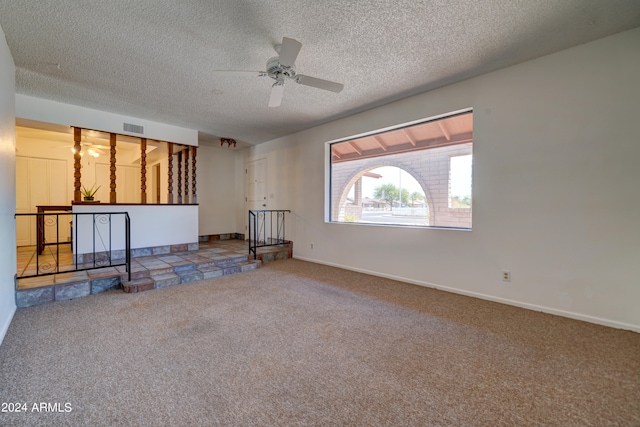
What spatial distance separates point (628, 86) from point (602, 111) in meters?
0.25

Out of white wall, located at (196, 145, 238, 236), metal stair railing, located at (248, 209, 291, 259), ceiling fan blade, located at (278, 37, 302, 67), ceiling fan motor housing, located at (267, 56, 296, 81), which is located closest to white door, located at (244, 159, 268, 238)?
metal stair railing, located at (248, 209, 291, 259)

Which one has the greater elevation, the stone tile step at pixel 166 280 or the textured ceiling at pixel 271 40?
the textured ceiling at pixel 271 40

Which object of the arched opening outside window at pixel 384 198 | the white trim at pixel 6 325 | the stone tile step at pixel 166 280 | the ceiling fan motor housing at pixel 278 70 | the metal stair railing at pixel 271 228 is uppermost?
the ceiling fan motor housing at pixel 278 70

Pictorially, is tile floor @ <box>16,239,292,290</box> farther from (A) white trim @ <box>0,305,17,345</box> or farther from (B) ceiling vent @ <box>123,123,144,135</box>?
(B) ceiling vent @ <box>123,123,144,135</box>

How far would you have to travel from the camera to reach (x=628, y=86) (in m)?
2.46

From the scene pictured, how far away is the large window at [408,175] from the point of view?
3592 mm

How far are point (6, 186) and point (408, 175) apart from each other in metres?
4.75

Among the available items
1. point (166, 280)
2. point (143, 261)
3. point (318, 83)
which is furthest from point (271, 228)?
point (318, 83)

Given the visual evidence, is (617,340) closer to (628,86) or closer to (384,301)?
(384,301)

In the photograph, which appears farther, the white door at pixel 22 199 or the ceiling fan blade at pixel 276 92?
the white door at pixel 22 199

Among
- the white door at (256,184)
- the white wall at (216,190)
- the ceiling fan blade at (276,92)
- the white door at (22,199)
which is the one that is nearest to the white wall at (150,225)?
the white wall at (216,190)

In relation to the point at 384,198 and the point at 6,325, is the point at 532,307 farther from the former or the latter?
the point at 6,325

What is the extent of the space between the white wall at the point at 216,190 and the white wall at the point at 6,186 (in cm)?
402

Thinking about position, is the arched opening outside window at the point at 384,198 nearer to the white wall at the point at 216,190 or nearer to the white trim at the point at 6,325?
the white wall at the point at 216,190
